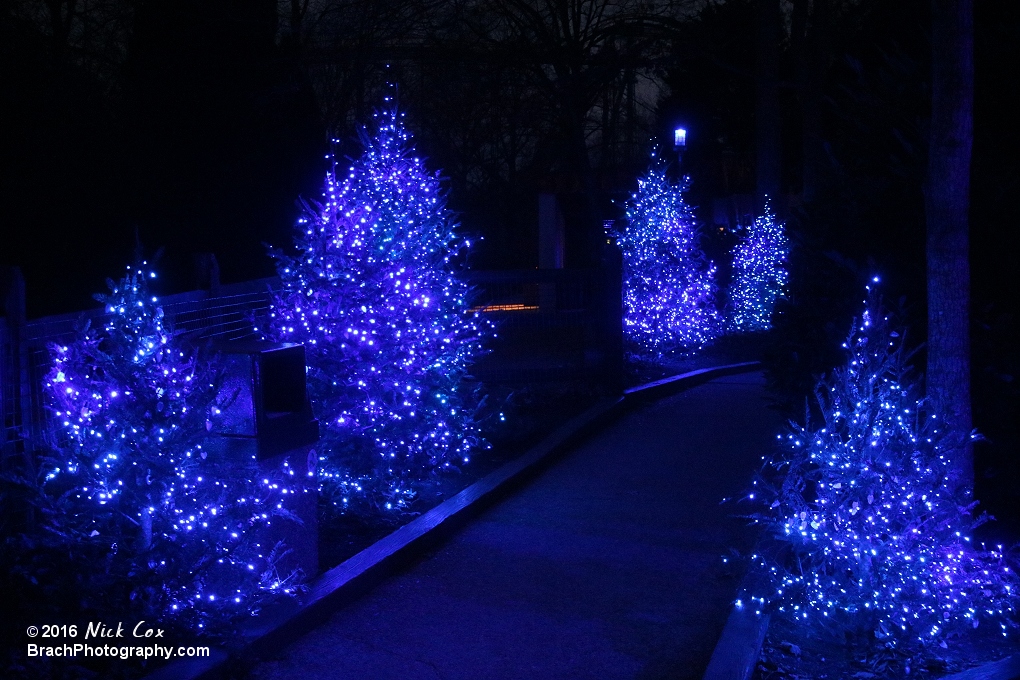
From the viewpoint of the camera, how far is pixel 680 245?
17156 millimetres

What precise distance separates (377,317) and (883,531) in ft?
13.9

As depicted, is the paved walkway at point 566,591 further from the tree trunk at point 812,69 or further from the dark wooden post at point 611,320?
the tree trunk at point 812,69

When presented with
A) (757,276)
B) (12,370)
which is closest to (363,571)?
(12,370)

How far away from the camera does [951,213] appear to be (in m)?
5.81

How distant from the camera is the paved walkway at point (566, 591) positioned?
5.09m

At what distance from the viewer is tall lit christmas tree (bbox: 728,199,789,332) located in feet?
66.2

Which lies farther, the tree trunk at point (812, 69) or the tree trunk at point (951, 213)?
the tree trunk at point (812, 69)

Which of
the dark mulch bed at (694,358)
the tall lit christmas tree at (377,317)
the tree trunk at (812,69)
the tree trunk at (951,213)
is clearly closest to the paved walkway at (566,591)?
the tall lit christmas tree at (377,317)

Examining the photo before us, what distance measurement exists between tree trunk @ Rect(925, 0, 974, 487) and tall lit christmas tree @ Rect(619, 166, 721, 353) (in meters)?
9.91

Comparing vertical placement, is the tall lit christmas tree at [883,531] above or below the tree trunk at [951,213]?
below

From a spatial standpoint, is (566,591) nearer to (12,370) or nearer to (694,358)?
(12,370)

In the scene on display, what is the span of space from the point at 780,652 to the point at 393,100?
583cm

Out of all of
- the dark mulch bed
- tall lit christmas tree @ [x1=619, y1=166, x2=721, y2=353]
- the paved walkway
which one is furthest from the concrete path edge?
tall lit christmas tree @ [x1=619, y1=166, x2=721, y2=353]

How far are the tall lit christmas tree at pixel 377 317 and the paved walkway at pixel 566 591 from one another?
978 mm
